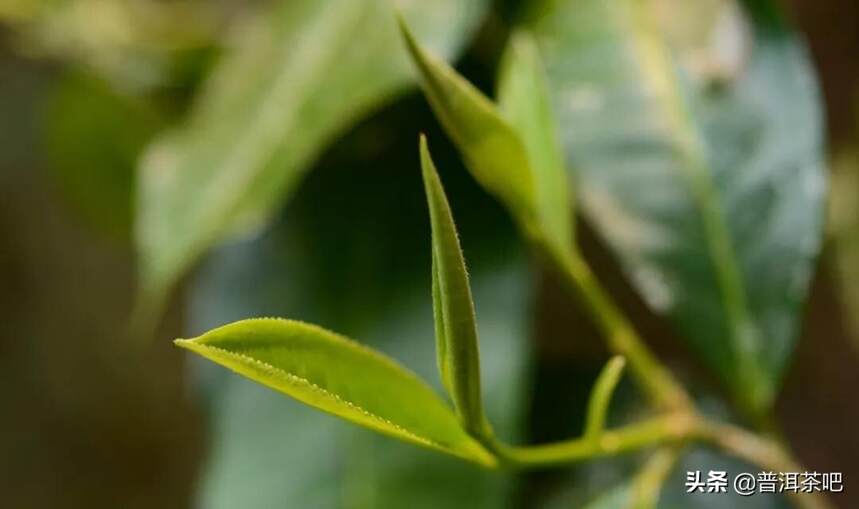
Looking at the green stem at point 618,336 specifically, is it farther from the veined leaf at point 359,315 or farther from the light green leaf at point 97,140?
the light green leaf at point 97,140

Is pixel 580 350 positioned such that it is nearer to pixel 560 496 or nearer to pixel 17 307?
pixel 560 496

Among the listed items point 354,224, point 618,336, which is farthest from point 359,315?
point 618,336

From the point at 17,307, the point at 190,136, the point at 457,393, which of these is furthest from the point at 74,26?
the point at 17,307

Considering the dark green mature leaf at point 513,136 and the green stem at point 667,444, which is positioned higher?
the dark green mature leaf at point 513,136

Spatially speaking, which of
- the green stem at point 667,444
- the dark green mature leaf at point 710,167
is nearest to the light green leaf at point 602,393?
the green stem at point 667,444

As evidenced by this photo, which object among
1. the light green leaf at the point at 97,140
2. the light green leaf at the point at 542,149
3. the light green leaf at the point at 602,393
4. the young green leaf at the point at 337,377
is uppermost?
the light green leaf at the point at 97,140

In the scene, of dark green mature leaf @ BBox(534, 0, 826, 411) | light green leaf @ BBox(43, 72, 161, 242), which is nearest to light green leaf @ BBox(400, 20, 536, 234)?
dark green mature leaf @ BBox(534, 0, 826, 411)
